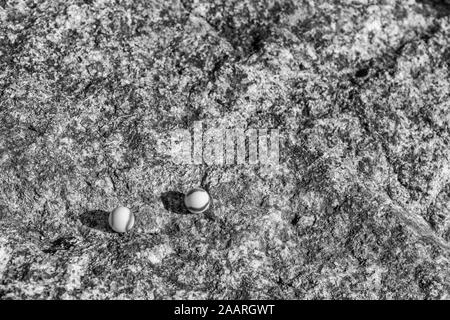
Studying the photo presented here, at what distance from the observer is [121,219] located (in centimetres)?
365

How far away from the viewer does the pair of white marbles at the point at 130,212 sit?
12.0ft

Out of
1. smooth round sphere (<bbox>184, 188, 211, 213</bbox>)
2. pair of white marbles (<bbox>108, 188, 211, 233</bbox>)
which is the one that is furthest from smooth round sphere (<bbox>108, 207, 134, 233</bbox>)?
smooth round sphere (<bbox>184, 188, 211, 213</bbox>)

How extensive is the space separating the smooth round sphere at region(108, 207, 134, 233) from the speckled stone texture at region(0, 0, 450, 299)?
98 mm

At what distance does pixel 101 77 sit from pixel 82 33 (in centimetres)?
46

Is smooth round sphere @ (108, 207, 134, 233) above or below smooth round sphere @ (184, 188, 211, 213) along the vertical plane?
below

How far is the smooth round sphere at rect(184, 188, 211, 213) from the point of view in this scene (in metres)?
3.72

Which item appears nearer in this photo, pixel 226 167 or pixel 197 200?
pixel 197 200

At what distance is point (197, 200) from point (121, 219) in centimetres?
54

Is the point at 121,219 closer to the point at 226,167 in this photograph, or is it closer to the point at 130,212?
the point at 130,212

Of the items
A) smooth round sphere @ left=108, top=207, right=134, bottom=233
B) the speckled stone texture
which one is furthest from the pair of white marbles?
the speckled stone texture

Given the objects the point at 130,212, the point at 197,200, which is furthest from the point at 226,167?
the point at 130,212

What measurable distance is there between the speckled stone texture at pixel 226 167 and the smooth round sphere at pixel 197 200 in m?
0.12

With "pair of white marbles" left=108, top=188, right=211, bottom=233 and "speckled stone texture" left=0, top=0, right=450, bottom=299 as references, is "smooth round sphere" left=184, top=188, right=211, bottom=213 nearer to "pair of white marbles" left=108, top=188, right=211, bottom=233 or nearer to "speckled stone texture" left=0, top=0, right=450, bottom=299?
"pair of white marbles" left=108, top=188, right=211, bottom=233
